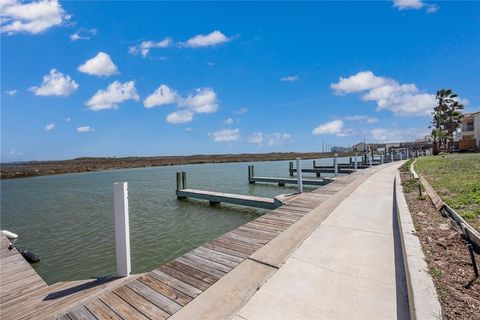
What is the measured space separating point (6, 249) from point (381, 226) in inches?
310

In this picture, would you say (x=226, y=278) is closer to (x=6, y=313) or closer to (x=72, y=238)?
(x=6, y=313)

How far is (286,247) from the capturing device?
12.5 ft

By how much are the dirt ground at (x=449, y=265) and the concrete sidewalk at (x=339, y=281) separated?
33 centimetres

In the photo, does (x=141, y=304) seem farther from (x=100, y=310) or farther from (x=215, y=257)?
(x=215, y=257)

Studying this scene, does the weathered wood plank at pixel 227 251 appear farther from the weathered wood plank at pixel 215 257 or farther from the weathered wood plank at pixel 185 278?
the weathered wood plank at pixel 185 278

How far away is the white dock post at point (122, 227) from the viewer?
11.5 ft

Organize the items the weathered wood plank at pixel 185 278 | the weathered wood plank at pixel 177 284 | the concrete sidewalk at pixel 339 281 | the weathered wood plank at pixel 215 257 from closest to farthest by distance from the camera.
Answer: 1. the concrete sidewalk at pixel 339 281
2. the weathered wood plank at pixel 177 284
3. the weathered wood plank at pixel 185 278
4. the weathered wood plank at pixel 215 257

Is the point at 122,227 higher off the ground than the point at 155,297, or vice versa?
the point at 122,227

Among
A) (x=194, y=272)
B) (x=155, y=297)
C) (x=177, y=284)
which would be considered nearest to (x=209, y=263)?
(x=194, y=272)

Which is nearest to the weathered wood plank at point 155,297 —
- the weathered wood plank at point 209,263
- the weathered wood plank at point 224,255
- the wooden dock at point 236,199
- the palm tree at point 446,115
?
the weathered wood plank at point 209,263

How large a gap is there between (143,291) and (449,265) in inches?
135

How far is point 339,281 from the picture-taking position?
2.82m

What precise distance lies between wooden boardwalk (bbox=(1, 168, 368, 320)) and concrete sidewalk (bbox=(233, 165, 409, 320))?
69 cm

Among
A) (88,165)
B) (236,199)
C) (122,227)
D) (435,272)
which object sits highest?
(88,165)
